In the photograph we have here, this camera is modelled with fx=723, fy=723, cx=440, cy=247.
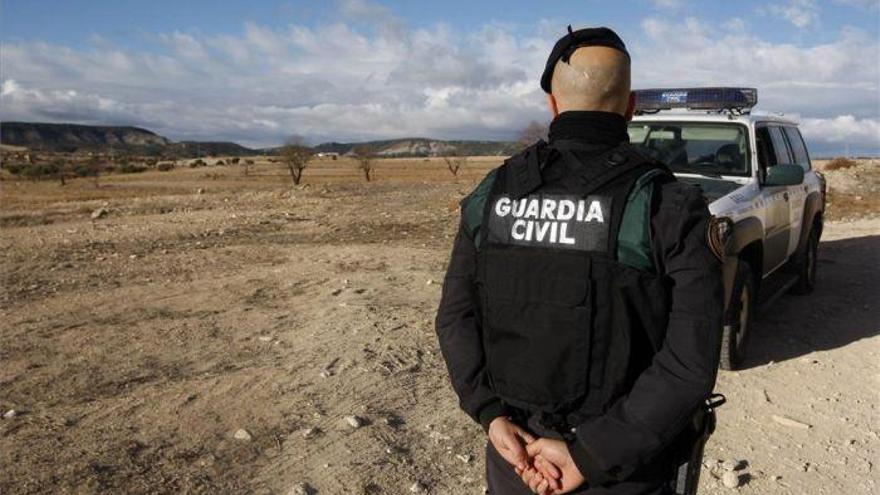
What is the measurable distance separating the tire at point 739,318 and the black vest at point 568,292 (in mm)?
3500

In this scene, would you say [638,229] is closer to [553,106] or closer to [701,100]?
[553,106]

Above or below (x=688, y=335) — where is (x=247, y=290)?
below

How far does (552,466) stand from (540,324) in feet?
1.15

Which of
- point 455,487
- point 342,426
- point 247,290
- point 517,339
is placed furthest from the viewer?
point 247,290

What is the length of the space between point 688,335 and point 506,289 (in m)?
0.44

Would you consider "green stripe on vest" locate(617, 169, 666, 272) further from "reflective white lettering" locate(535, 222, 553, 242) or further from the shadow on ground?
the shadow on ground

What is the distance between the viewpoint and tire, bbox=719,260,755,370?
5.00 m

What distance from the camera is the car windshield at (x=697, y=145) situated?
603cm

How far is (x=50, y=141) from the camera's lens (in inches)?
6073

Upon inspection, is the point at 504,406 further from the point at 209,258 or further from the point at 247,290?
the point at 209,258

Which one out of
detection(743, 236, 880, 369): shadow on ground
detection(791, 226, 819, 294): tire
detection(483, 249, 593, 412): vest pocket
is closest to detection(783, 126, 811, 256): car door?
detection(791, 226, 819, 294): tire

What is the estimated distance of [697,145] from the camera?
246 inches

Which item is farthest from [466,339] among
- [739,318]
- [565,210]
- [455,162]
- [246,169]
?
[455,162]

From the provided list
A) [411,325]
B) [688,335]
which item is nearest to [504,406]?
[688,335]
